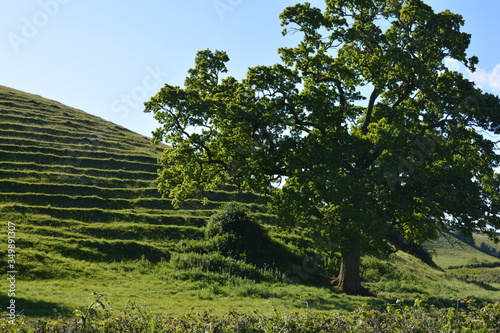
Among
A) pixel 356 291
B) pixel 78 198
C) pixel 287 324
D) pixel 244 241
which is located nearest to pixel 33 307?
pixel 287 324

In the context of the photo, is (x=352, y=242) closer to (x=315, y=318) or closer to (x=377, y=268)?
(x=377, y=268)

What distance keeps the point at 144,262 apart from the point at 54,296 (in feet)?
31.5

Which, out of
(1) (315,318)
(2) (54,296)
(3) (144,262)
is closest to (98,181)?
(3) (144,262)

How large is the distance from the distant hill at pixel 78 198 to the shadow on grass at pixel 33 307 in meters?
6.11

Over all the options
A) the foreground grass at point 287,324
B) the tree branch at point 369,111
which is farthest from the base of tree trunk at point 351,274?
the foreground grass at point 287,324

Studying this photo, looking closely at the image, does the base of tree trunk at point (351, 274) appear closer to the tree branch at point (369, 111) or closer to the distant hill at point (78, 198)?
the tree branch at point (369, 111)

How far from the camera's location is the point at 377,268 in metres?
33.8

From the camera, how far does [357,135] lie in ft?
85.7

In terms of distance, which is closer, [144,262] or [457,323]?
[457,323]

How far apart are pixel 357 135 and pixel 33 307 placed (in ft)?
65.8

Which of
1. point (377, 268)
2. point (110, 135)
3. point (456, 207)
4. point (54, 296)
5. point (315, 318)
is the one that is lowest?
point (54, 296)

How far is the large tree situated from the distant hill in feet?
29.1

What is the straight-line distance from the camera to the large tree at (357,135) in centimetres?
2283

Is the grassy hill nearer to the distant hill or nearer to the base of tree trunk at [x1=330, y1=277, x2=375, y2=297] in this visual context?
→ the distant hill
